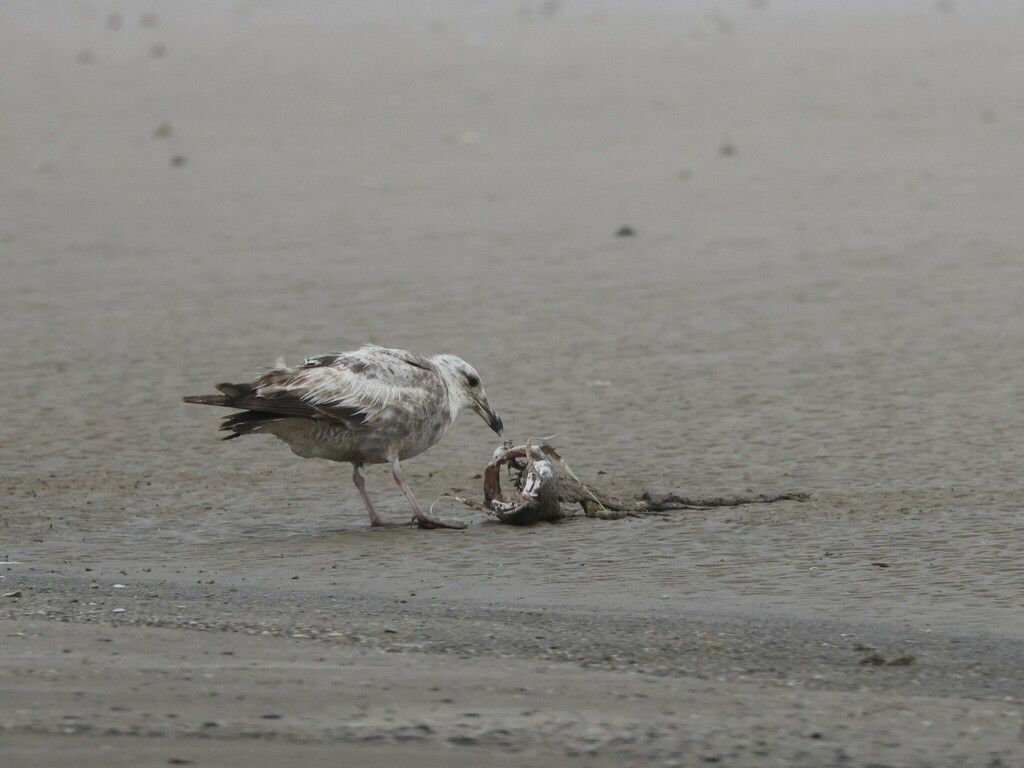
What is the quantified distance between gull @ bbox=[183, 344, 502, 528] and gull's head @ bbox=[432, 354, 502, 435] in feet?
0.27

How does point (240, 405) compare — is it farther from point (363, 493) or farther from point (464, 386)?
point (464, 386)

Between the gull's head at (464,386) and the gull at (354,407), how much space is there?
82 mm

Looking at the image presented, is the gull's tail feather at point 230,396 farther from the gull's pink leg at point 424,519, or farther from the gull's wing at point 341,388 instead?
the gull's pink leg at point 424,519

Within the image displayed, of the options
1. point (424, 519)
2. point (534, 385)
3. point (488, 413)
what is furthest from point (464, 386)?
point (534, 385)

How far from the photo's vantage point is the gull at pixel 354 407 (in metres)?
6.47

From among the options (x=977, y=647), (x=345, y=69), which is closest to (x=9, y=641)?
(x=977, y=647)

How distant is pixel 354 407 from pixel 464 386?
0.58 meters

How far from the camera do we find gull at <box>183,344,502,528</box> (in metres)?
6.47

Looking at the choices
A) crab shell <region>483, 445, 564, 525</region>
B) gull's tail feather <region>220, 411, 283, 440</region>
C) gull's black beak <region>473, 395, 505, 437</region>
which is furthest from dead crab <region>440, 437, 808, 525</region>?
gull's tail feather <region>220, 411, 283, 440</region>

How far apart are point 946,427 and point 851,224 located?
4849 millimetres

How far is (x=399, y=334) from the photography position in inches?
379

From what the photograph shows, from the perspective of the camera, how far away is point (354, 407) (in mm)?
6512

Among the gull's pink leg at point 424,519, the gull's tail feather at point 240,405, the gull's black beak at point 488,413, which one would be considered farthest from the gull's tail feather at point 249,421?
the gull's black beak at point 488,413

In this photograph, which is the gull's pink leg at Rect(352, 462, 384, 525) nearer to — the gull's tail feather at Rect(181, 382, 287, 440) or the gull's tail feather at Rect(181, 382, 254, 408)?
the gull's tail feather at Rect(181, 382, 287, 440)
